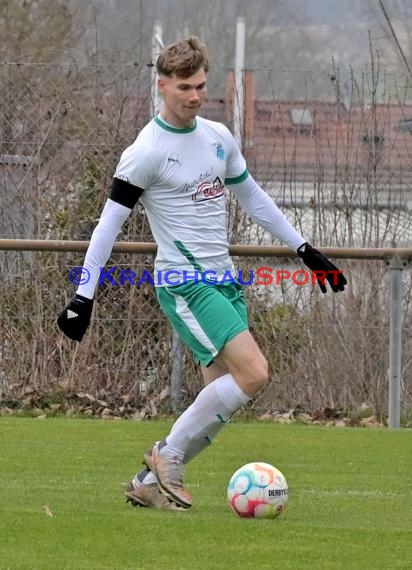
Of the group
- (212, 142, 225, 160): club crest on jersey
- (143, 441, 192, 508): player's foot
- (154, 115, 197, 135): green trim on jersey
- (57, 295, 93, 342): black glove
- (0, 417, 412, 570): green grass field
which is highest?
(154, 115, 197, 135): green trim on jersey

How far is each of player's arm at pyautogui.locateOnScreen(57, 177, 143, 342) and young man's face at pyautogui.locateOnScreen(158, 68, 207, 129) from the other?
0.38 meters

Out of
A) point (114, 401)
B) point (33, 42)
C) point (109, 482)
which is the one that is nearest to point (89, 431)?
point (114, 401)

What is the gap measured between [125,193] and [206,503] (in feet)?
4.91

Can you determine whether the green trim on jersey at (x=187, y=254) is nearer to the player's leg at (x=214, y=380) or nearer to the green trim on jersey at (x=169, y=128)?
the player's leg at (x=214, y=380)

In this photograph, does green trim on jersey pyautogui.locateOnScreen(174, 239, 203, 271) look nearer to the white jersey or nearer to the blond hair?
the white jersey

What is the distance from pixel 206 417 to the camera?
22.6 feet

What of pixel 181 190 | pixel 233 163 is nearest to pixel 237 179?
pixel 233 163

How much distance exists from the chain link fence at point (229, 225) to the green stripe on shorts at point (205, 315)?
4.78m

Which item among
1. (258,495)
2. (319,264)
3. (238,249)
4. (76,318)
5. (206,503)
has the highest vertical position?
(238,249)

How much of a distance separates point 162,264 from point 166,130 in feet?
1.94

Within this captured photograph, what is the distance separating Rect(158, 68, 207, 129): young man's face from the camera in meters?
6.74

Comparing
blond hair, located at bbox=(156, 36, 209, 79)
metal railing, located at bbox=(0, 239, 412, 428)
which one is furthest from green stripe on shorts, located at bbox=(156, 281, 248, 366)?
metal railing, located at bbox=(0, 239, 412, 428)

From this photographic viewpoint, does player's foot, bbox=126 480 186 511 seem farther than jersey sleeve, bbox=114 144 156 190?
Result: Yes

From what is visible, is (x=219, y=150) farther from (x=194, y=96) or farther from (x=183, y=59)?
(x=183, y=59)
